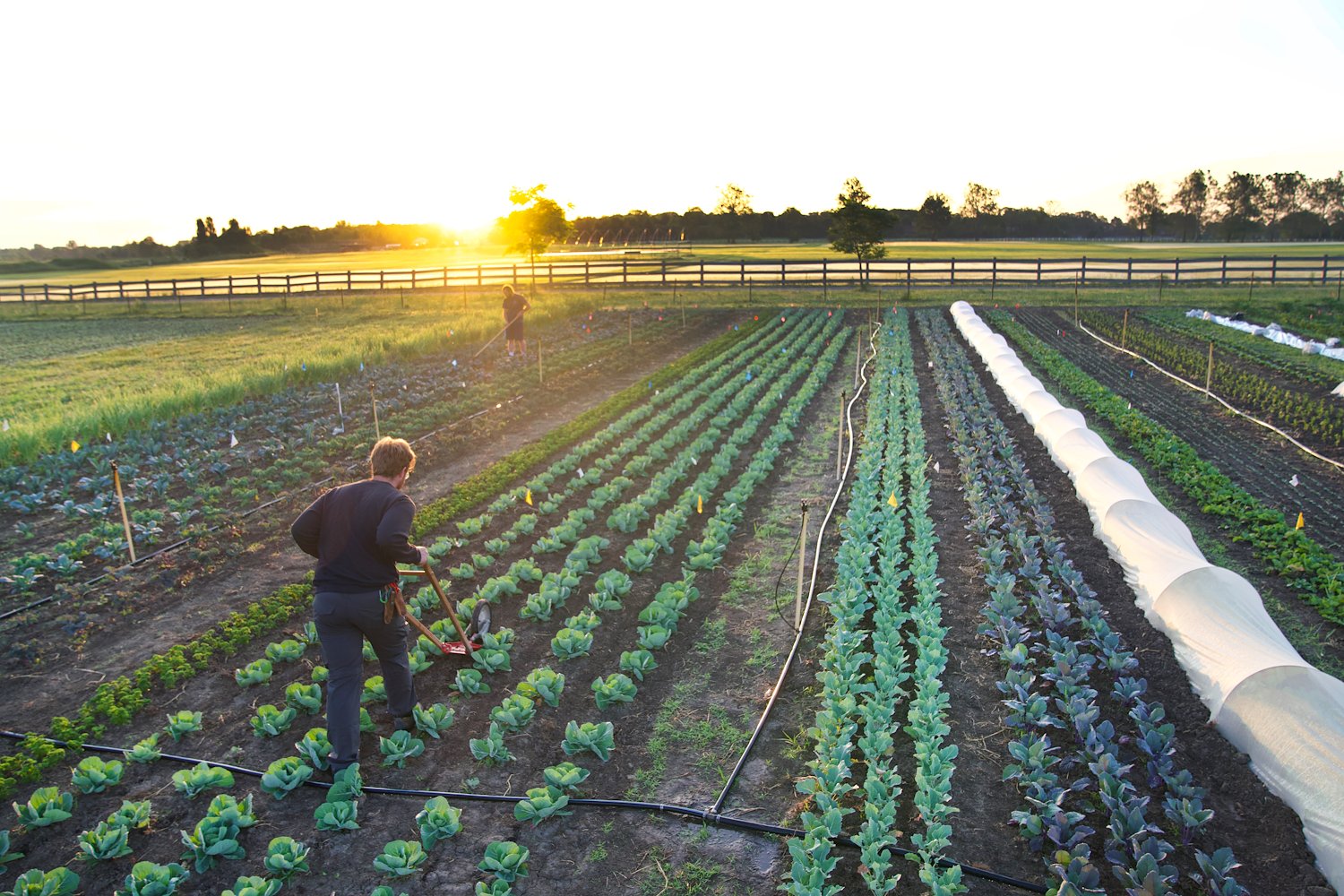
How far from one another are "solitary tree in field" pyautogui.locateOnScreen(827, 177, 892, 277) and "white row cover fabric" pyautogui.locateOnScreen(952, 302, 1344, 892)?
29.5m

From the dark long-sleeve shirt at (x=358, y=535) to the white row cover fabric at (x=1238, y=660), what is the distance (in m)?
5.42

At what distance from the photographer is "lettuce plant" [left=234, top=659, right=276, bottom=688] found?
253 inches

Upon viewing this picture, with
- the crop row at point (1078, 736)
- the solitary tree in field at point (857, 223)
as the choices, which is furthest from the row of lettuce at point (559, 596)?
the solitary tree in field at point (857, 223)

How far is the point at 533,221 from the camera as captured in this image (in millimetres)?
41625

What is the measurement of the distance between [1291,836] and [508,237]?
137 feet

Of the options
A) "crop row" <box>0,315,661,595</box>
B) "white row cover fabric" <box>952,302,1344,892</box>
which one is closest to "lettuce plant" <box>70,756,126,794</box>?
"crop row" <box>0,315,661,595</box>

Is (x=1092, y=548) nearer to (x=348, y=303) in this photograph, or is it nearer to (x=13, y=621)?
(x=13, y=621)

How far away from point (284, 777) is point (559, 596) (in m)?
2.86

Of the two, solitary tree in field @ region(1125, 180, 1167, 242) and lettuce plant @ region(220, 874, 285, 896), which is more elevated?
solitary tree in field @ region(1125, 180, 1167, 242)

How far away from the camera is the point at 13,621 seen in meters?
7.48

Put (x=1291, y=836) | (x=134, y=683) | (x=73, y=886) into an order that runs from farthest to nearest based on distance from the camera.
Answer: (x=134, y=683)
(x=1291, y=836)
(x=73, y=886)

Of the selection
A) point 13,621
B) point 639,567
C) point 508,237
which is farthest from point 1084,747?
point 508,237

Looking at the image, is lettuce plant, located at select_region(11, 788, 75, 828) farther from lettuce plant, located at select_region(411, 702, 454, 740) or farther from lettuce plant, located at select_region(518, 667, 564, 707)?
lettuce plant, located at select_region(518, 667, 564, 707)

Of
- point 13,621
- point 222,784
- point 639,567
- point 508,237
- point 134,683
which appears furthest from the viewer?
point 508,237
